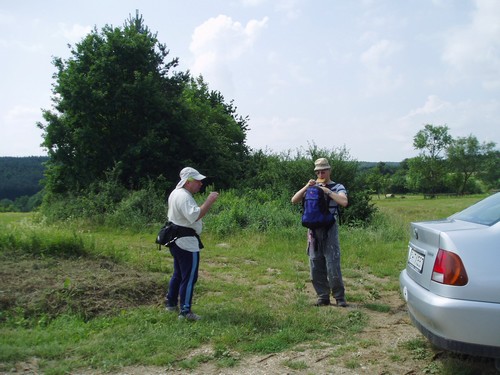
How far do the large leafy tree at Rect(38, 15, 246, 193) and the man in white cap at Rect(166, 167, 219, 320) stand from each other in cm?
1291

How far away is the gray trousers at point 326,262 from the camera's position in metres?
6.11

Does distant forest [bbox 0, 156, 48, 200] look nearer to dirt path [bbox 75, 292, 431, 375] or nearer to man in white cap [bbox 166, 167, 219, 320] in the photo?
man in white cap [bbox 166, 167, 219, 320]

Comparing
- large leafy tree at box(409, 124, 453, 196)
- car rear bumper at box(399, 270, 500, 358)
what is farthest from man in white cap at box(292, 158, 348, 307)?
large leafy tree at box(409, 124, 453, 196)

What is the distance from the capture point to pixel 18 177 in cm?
6525

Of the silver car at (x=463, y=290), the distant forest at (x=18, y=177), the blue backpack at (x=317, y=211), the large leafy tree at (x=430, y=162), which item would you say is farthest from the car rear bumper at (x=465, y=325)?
the large leafy tree at (x=430, y=162)

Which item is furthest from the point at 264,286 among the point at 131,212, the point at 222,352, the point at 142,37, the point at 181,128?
the point at 142,37

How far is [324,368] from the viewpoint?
407cm

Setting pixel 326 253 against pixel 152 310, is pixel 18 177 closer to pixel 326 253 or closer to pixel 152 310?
pixel 152 310

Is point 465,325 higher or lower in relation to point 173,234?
lower

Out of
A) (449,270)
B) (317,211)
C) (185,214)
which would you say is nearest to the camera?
(449,270)

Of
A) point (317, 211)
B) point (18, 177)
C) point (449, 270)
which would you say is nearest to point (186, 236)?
point (317, 211)

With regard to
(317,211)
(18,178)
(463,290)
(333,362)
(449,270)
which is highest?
(18,178)

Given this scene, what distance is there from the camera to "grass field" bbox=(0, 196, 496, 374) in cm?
424

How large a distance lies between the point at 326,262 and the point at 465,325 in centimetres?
291
